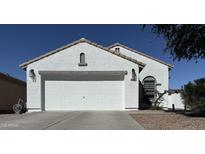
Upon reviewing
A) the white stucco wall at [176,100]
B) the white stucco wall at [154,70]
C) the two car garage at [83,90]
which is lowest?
the white stucco wall at [176,100]

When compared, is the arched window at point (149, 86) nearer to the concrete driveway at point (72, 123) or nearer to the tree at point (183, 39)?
the tree at point (183, 39)

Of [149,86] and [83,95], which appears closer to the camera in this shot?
[83,95]

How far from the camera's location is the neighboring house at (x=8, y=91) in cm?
1884

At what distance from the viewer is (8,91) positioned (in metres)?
20.2

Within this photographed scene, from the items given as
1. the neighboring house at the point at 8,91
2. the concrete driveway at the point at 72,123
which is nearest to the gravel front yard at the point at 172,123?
the concrete driveway at the point at 72,123

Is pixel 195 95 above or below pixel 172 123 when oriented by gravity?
above

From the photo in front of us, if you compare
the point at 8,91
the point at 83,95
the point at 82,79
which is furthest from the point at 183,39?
the point at 8,91

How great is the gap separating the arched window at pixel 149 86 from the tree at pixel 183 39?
26.7ft

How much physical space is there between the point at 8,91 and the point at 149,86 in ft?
34.9

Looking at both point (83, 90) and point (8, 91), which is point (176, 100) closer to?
point (83, 90)

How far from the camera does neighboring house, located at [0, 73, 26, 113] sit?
1884 cm
